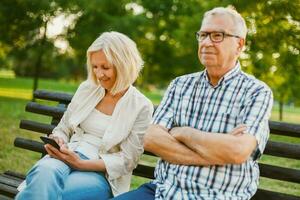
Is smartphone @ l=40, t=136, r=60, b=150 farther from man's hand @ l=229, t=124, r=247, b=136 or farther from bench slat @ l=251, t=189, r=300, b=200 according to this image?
bench slat @ l=251, t=189, r=300, b=200

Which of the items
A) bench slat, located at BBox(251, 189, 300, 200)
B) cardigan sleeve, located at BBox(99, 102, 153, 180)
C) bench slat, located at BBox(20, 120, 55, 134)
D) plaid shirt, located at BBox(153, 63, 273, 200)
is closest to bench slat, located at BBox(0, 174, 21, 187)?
bench slat, located at BBox(20, 120, 55, 134)

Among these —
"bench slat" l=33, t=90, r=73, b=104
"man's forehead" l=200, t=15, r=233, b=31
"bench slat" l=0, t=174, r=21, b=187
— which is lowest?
"bench slat" l=0, t=174, r=21, b=187

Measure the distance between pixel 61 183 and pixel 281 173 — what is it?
1.49 meters

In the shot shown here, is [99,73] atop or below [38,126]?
atop

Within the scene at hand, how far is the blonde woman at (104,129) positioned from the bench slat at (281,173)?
896 millimetres

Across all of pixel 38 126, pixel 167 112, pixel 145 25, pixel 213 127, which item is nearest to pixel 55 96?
pixel 38 126

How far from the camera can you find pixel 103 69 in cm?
385

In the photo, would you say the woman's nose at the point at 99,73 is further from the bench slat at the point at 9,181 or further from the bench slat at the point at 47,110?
the bench slat at the point at 9,181

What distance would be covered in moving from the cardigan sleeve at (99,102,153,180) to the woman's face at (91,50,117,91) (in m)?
0.33

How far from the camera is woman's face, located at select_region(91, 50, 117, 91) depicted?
12.6 feet

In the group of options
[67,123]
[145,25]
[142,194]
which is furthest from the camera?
[145,25]

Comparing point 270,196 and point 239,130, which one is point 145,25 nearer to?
point 270,196

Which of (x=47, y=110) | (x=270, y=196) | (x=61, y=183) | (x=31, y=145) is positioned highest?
(x=47, y=110)

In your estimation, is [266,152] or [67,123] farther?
[67,123]
